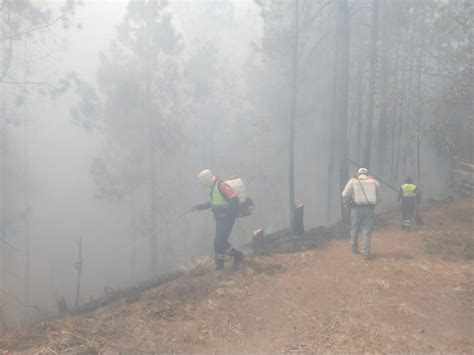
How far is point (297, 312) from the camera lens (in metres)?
5.12

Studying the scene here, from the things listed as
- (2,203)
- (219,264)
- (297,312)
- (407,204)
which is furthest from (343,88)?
(2,203)

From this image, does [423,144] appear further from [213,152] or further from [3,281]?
[3,281]

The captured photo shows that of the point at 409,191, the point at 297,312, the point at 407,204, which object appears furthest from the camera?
the point at 409,191

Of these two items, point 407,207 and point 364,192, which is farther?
point 407,207

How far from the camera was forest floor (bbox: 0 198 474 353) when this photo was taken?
4.21 metres

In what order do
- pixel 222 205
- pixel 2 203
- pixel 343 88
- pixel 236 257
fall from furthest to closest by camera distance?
pixel 2 203 → pixel 343 88 → pixel 236 257 → pixel 222 205

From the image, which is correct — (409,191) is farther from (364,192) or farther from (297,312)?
(297,312)

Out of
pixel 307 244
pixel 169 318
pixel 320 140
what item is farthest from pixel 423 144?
pixel 169 318

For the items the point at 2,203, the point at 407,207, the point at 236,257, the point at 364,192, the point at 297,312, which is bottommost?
the point at 2,203

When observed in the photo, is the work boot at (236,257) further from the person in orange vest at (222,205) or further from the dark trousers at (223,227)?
the dark trousers at (223,227)

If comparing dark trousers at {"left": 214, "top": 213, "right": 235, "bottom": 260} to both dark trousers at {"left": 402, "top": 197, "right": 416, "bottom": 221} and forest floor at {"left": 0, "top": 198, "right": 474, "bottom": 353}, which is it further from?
dark trousers at {"left": 402, "top": 197, "right": 416, "bottom": 221}

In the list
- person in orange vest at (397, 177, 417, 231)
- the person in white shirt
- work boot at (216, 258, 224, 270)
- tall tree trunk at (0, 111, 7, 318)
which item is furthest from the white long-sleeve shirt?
tall tree trunk at (0, 111, 7, 318)

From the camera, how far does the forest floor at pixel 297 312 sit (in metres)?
4.21

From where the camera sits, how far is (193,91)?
2242 centimetres
